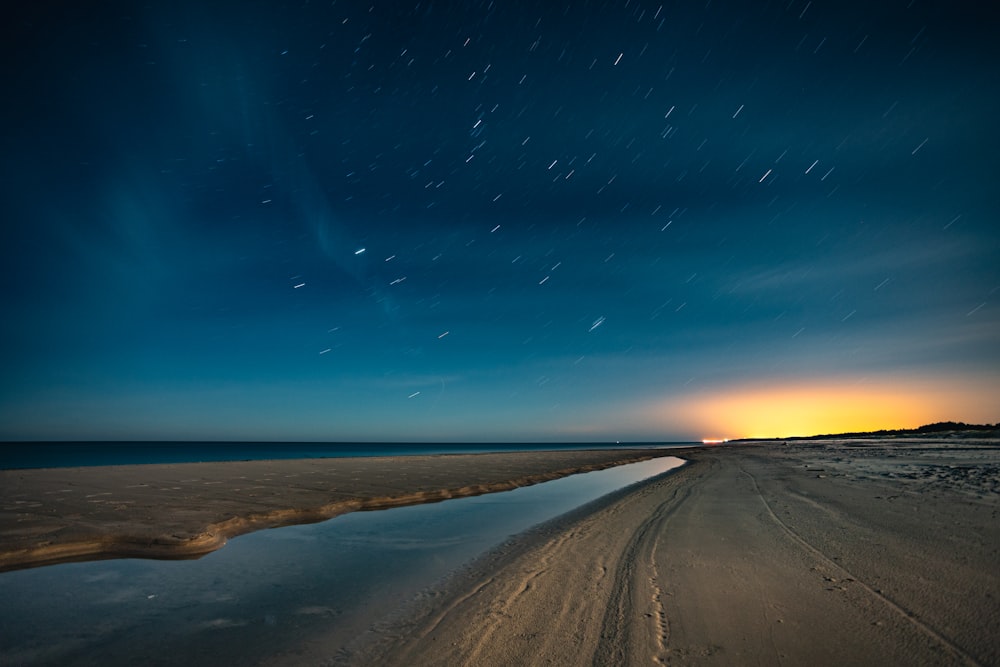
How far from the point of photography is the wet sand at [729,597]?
184 inches

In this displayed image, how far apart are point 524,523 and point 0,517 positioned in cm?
1346

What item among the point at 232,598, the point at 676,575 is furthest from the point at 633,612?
the point at 232,598

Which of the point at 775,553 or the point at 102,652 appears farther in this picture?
the point at 775,553

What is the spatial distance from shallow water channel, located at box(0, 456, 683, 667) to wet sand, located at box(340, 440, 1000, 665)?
811mm

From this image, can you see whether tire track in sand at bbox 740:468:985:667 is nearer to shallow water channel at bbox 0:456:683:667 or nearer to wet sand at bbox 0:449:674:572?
shallow water channel at bbox 0:456:683:667

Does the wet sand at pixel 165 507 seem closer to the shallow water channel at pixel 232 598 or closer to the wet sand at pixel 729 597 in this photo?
the shallow water channel at pixel 232 598

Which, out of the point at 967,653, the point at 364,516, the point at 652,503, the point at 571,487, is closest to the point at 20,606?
the point at 364,516

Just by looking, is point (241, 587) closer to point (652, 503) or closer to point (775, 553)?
point (775, 553)

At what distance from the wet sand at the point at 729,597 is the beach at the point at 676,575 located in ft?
0.10

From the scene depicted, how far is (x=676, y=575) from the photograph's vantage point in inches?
281

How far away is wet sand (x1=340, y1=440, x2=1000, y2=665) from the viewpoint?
468 centimetres

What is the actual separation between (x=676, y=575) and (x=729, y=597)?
1.10 meters

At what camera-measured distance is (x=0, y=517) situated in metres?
11.3

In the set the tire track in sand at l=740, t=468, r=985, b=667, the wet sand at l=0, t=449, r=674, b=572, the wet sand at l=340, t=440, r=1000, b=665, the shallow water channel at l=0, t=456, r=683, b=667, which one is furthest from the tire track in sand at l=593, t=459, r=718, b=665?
the wet sand at l=0, t=449, r=674, b=572
